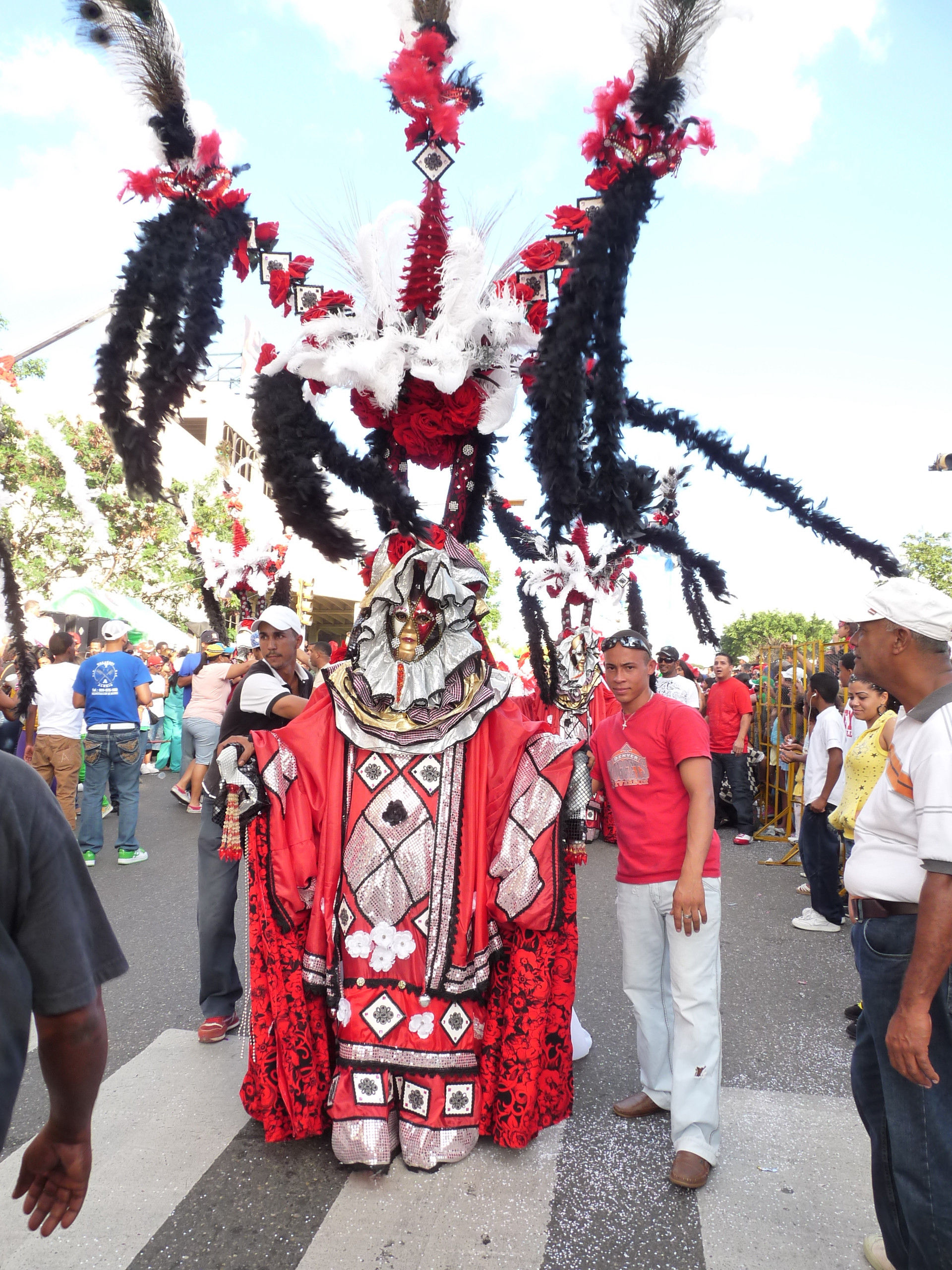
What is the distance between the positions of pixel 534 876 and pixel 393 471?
1537 millimetres

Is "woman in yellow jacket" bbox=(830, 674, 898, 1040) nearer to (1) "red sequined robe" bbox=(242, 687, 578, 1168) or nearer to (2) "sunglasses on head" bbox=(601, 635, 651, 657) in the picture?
(2) "sunglasses on head" bbox=(601, 635, 651, 657)

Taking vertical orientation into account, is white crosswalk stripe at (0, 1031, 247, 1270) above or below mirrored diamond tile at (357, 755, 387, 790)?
below

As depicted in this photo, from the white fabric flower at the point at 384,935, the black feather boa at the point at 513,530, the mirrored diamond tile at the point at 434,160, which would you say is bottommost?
the white fabric flower at the point at 384,935

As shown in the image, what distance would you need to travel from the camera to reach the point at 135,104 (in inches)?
103

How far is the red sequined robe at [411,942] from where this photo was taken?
2639 millimetres

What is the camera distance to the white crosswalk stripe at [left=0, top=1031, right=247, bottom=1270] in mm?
2178

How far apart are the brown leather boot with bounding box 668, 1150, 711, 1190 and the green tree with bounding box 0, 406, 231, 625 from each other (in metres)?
7.24

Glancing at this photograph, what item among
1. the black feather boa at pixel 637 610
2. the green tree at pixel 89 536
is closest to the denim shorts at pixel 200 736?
the green tree at pixel 89 536

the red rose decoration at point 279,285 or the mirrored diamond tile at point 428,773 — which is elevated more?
the red rose decoration at point 279,285

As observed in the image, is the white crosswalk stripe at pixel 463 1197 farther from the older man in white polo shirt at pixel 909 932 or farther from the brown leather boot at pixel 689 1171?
the older man in white polo shirt at pixel 909 932

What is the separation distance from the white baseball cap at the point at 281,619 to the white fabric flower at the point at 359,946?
147 centimetres

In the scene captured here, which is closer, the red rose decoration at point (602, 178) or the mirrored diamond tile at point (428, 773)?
the red rose decoration at point (602, 178)

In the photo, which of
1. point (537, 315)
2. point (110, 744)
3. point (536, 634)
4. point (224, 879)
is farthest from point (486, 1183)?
point (110, 744)

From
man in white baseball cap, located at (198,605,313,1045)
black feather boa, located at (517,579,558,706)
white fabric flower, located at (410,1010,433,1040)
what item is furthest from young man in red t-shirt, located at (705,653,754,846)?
white fabric flower, located at (410,1010,433,1040)
